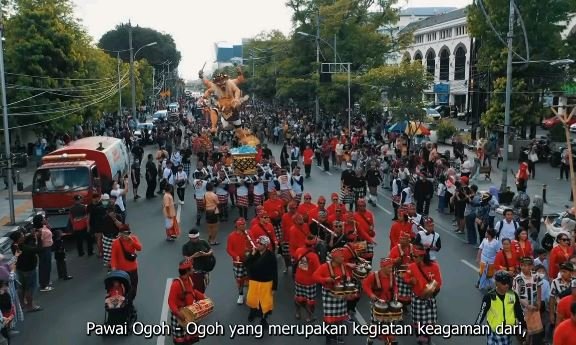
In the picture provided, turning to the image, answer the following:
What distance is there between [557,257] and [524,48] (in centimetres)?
2345

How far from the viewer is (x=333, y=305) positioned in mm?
9008

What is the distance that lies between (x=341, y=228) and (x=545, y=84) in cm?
2454

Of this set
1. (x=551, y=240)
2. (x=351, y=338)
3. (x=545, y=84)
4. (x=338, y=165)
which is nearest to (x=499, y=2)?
(x=545, y=84)

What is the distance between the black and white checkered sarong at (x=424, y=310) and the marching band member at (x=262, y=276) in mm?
2147

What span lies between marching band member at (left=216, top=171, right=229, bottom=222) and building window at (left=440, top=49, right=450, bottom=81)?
5426 cm

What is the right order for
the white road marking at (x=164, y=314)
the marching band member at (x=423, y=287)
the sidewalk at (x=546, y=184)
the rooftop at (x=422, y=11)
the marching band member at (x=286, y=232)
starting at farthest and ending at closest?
the rooftop at (x=422, y=11) → the sidewalk at (x=546, y=184) → the marching band member at (x=286, y=232) → the white road marking at (x=164, y=314) → the marching band member at (x=423, y=287)

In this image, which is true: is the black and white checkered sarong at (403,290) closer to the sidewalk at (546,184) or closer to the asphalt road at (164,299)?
the asphalt road at (164,299)

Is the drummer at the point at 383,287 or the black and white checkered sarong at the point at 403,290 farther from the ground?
the drummer at the point at 383,287

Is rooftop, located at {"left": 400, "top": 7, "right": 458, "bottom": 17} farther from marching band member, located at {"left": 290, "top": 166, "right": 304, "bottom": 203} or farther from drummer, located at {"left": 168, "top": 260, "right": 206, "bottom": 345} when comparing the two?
drummer, located at {"left": 168, "top": 260, "right": 206, "bottom": 345}

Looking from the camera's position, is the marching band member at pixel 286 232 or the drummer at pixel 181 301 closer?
the drummer at pixel 181 301

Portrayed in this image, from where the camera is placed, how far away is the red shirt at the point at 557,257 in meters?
9.95

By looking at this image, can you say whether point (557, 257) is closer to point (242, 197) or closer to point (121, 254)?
point (121, 254)

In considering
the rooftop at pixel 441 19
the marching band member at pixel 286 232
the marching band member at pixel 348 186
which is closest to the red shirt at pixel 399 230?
the marching band member at pixel 286 232

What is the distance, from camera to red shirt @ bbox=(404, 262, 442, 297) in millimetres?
8844
